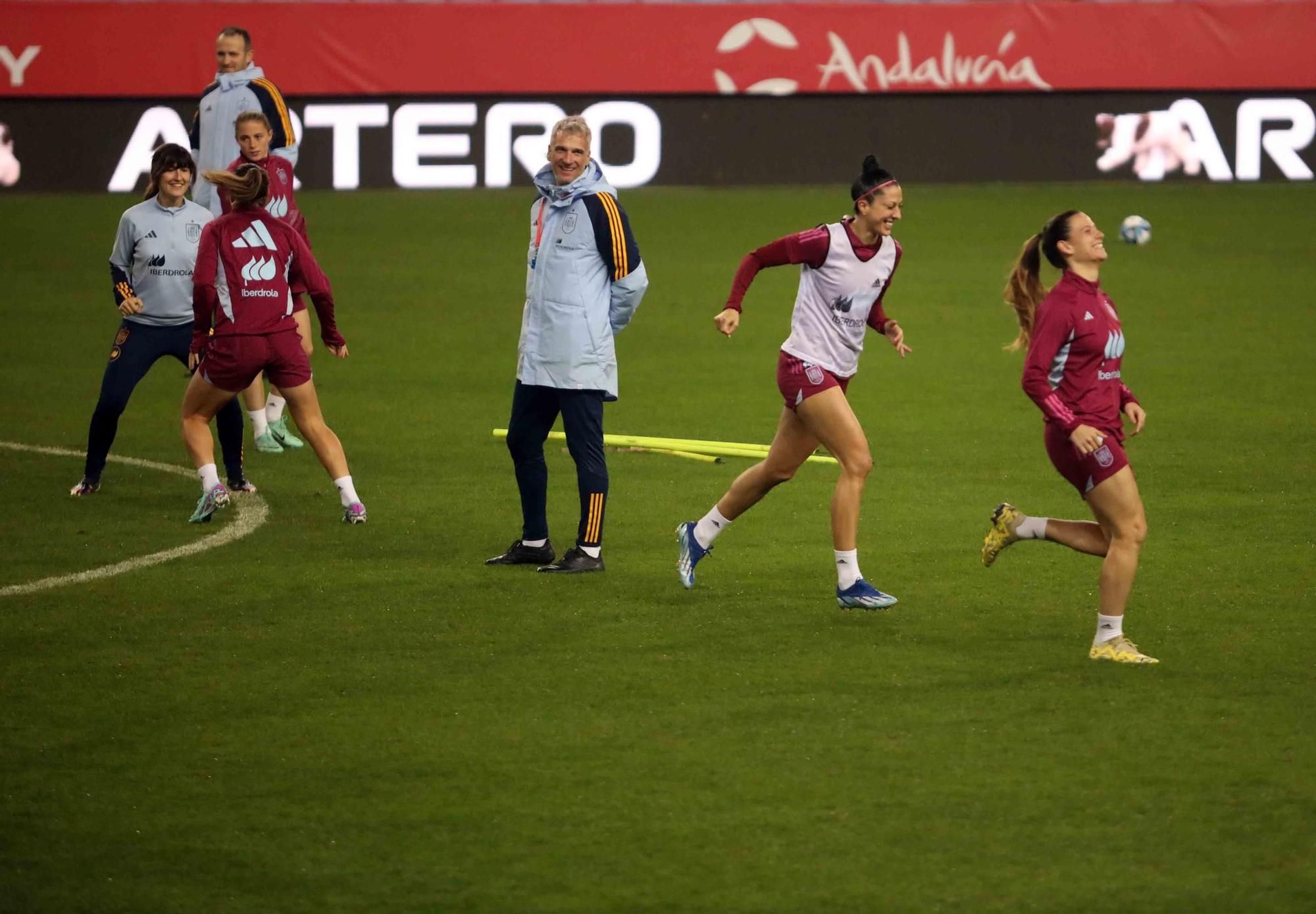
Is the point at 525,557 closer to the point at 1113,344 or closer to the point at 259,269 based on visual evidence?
the point at 259,269

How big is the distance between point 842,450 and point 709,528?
0.82 meters

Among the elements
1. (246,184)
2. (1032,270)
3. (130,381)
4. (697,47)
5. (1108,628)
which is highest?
(697,47)

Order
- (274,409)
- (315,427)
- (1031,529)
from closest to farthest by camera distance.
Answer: (1031,529)
(315,427)
(274,409)

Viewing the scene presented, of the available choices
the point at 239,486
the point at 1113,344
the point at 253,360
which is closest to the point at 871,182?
the point at 1113,344

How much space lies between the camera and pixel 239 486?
10.6 meters

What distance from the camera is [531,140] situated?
2789cm

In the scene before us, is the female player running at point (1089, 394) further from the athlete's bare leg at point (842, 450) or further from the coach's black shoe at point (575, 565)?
the coach's black shoe at point (575, 565)

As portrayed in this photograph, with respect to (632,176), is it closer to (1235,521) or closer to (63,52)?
(63,52)

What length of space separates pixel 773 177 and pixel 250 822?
24.3m

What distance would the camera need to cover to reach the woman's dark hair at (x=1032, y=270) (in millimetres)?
6996

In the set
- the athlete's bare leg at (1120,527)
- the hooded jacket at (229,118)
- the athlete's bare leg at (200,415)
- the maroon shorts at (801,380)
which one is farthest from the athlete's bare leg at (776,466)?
the hooded jacket at (229,118)

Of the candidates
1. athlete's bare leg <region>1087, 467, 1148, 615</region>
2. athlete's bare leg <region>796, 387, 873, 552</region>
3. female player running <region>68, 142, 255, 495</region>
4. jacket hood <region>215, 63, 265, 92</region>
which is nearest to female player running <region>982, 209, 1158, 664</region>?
athlete's bare leg <region>1087, 467, 1148, 615</region>

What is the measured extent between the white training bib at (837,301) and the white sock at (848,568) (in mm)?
797

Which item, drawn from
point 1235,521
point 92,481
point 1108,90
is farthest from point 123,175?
point 1235,521
